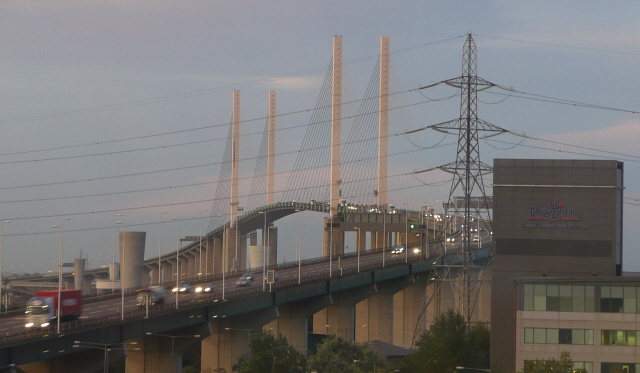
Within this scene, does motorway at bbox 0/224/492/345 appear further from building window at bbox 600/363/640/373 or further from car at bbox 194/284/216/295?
building window at bbox 600/363/640/373

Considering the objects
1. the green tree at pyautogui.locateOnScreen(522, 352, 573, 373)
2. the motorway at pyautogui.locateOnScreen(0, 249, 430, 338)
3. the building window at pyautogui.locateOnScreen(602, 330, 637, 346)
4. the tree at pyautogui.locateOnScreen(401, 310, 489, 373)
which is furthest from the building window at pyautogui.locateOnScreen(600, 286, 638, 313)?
the motorway at pyautogui.locateOnScreen(0, 249, 430, 338)

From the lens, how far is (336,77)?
133875 millimetres

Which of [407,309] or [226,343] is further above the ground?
[226,343]

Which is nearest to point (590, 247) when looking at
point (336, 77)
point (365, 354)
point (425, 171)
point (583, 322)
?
point (583, 322)

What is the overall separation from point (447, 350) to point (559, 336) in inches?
399

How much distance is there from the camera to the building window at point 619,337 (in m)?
62.4

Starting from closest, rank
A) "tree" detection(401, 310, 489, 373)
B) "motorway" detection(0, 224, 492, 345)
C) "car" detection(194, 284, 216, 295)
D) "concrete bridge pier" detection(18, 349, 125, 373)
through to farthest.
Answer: "motorway" detection(0, 224, 492, 345) < "concrete bridge pier" detection(18, 349, 125, 373) < "tree" detection(401, 310, 489, 373) < "car" detection(194, 284, 216, 295)

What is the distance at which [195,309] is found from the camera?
6844 centimetres

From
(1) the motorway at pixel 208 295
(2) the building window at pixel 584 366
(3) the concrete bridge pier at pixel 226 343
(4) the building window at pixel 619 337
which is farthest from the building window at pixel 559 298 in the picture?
(3) the concrete bridge pier at pixel 226 343

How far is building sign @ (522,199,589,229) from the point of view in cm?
7194

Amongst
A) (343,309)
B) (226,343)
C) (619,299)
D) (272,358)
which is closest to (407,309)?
(343,309)

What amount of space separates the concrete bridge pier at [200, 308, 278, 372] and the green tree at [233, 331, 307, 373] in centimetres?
1313

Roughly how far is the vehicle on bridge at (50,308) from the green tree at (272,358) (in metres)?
12.7

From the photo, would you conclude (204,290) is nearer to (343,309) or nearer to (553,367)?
(343,309)
